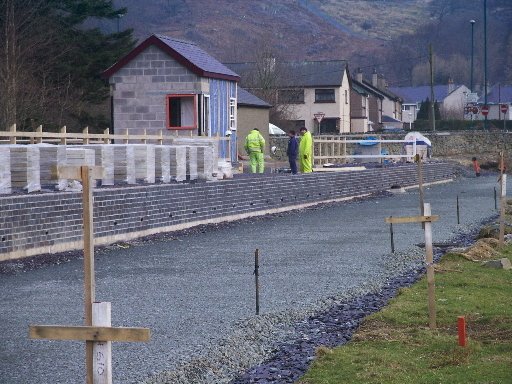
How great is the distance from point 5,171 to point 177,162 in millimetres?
7636

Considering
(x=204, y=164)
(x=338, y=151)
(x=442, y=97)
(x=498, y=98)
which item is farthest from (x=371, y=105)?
(x=204, y=164)

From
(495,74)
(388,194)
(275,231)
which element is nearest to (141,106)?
(388,194)

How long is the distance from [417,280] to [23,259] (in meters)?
6.65

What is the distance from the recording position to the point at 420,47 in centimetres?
16850

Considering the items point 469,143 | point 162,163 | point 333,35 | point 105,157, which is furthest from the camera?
point 333,35

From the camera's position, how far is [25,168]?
22.4m

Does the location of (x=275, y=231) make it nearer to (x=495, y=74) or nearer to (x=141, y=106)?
(x=141, y=106)

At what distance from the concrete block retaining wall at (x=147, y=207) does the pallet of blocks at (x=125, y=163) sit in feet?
4.00

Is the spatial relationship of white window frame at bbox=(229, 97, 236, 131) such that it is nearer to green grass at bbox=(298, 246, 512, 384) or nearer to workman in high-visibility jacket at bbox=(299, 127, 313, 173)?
workman in high-visibility jacket at bbox=(299, 127, 313, 173)

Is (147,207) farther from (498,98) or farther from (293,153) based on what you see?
(498,98)

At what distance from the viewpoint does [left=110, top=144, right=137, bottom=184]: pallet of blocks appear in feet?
87.1

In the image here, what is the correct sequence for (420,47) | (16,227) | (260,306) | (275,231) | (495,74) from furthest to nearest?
(420,47) → (495,74) → (275,231) → (16,227) → (260,306)

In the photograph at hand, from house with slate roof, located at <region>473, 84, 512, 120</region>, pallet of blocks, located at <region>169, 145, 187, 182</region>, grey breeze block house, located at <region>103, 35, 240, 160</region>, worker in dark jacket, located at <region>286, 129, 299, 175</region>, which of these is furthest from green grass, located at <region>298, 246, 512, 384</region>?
house with slate roof, located at <region>473, 84, 512, 120</region>

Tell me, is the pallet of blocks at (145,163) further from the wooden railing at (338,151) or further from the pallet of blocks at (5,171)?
the wooden railing at (338,151)
